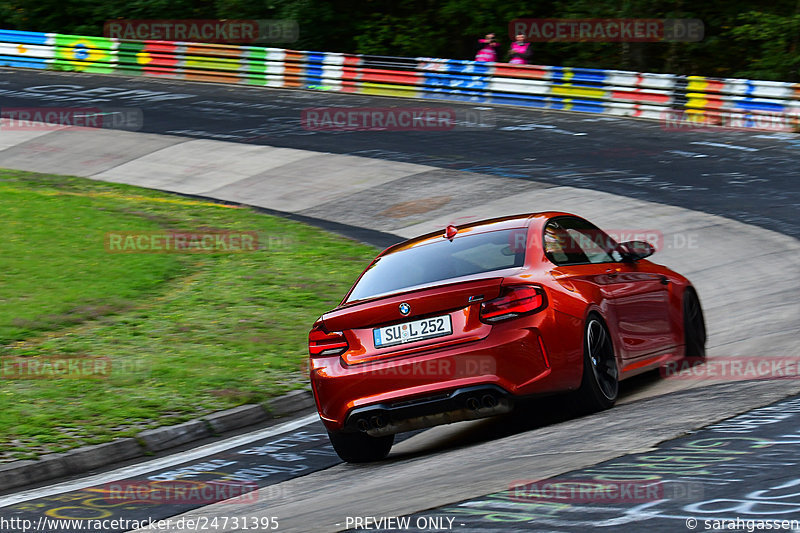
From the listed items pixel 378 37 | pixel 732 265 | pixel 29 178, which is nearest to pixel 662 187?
pixel 732 265

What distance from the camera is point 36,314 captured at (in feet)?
40.4

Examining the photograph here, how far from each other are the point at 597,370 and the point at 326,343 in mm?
1779

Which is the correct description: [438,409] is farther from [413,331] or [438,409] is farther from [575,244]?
Answer: [575,244]

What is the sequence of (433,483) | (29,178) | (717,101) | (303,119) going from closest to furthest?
(433,483)
(29,178)
(717,101)
(303,119)

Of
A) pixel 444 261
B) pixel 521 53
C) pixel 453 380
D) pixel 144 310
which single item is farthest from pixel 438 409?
pixel 521 53

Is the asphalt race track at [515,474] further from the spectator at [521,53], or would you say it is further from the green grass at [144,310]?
the spectator at [521,53]

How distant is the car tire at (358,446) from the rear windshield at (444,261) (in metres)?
0.91

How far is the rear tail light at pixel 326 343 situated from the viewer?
738 cm

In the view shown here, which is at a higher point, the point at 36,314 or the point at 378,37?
the point at 378,37

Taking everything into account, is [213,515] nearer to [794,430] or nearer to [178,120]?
[794,430]

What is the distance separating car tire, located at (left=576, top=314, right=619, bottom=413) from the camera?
739cm

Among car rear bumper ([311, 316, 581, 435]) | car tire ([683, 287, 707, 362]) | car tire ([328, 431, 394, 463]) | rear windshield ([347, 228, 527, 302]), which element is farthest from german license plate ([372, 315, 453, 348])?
car tire ([683, 287, 707, 362])

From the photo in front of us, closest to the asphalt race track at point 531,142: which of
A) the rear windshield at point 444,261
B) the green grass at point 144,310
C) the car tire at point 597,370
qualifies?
the green grass at point 144,310

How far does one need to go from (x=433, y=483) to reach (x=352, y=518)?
710mm
